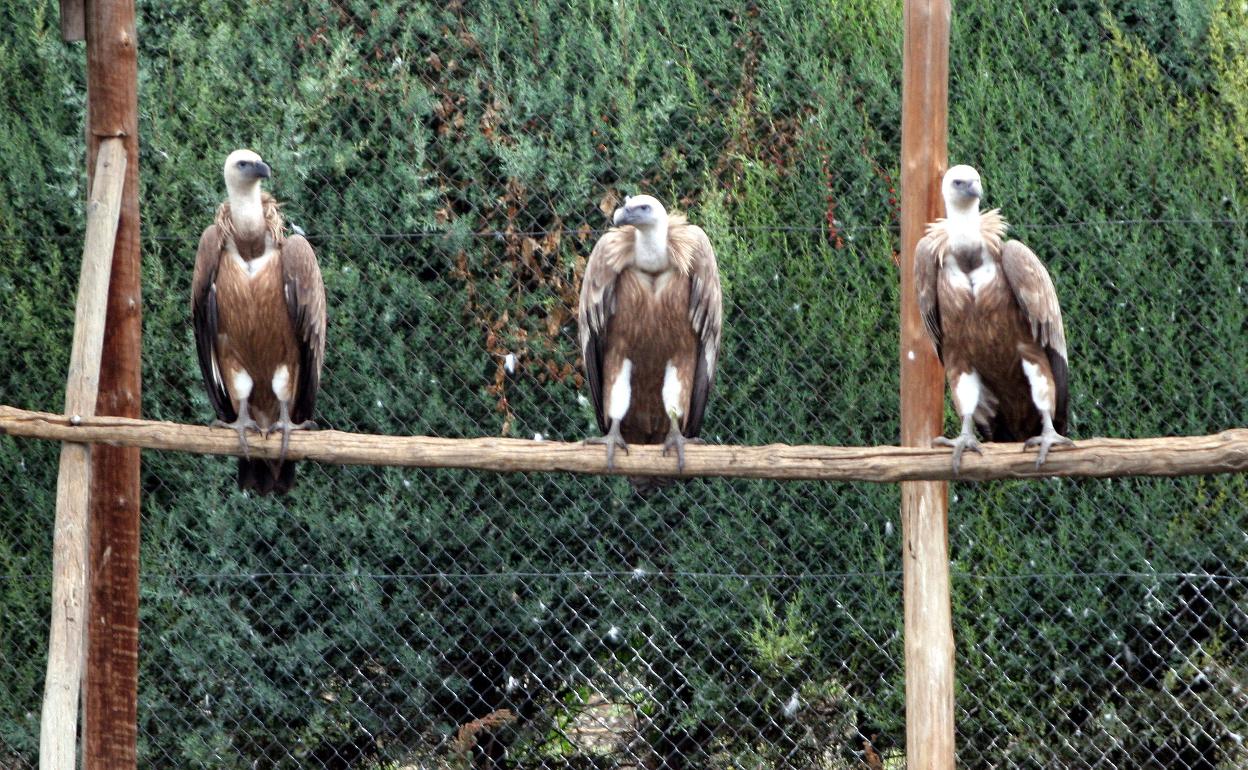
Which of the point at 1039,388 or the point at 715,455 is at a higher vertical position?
the point at 1039,388

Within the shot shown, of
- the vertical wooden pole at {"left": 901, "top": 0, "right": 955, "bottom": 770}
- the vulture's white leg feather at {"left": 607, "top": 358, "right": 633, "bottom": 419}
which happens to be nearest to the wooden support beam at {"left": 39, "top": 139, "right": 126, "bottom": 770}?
the vulture's white leg feather at {"left": 607, "top": 358, "right": 633, "bottom": 419}

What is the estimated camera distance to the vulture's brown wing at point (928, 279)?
420 centimetres

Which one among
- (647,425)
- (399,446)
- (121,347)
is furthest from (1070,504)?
(121,347)

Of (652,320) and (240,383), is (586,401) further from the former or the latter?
(240,383)

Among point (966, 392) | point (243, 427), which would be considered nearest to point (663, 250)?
point (966, 392)

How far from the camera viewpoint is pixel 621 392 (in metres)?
4.52

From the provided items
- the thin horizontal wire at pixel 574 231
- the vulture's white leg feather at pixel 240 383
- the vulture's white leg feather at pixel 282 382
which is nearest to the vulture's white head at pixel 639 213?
the thin horizontal wire at pixel 574 231

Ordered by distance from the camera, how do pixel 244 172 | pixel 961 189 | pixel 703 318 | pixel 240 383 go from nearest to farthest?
pixel 961 189, pixel 244 172, pixel 703 318, pixel 240 383

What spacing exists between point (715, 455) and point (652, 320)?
70 centimetres

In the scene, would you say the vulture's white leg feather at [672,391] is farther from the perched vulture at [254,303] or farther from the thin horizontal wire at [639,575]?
the perched vulture at [254,303]

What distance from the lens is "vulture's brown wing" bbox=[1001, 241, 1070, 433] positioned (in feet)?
13.7

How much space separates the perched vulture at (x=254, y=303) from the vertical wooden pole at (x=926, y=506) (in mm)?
1807

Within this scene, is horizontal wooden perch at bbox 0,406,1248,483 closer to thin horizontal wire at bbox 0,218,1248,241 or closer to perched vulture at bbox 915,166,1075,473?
perched vulture at bbox 915,166,1075,473

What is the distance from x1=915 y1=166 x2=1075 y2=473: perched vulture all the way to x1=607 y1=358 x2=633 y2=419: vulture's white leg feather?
36.2 inches
